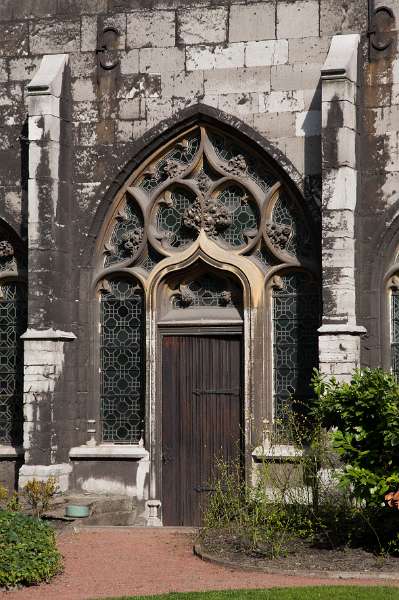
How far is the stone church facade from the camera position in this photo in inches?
566

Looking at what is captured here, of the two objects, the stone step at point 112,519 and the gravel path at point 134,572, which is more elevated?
the stone step at point 112,519

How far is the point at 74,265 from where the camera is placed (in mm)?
15195

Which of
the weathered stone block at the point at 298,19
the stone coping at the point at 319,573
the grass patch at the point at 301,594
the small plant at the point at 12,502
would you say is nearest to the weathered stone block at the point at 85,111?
the weathered stone block at the point at 298,19

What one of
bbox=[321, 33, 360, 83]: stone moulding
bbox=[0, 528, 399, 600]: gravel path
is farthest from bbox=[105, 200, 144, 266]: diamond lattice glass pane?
bbox=[0, 528, 399, 600]: gravel path

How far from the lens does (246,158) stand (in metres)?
15.0

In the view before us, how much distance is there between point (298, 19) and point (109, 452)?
5.65m

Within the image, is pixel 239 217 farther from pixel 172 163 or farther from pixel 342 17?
pixel 342 17

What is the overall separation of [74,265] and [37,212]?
0.86 metres

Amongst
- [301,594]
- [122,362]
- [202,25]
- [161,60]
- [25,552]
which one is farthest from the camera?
[122,362]

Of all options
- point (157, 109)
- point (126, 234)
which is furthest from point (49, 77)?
point (126, 234)

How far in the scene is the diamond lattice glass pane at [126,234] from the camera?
1527 centimetres

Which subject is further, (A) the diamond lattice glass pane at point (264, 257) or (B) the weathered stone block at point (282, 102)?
(A) the diamond lattice glass pane at point (264, 257)

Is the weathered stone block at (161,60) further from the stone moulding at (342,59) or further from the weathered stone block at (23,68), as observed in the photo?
the stone moulding at (342,59)

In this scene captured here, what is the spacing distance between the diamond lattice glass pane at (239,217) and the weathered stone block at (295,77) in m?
1.35
